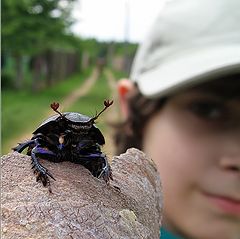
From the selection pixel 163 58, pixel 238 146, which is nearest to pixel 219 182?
pixel 238 146

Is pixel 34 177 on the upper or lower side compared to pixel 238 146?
upper

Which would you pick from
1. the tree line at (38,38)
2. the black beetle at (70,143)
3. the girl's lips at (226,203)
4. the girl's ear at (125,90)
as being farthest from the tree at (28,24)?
the black beetle at (70,143)

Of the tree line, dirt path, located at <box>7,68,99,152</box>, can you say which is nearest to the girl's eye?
dirt path, located at <box>7,68,99,152</box>

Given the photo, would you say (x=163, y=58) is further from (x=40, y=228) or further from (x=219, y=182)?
(x=40, y=228)

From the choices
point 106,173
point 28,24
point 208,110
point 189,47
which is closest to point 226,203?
point 208,110

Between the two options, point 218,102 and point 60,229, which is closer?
point 60,229

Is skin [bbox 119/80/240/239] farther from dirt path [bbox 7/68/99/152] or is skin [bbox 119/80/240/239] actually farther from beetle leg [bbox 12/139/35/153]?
beetle leg [bbox 12/139/35/153]

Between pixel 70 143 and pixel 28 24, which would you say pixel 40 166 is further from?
pixel 28 24
